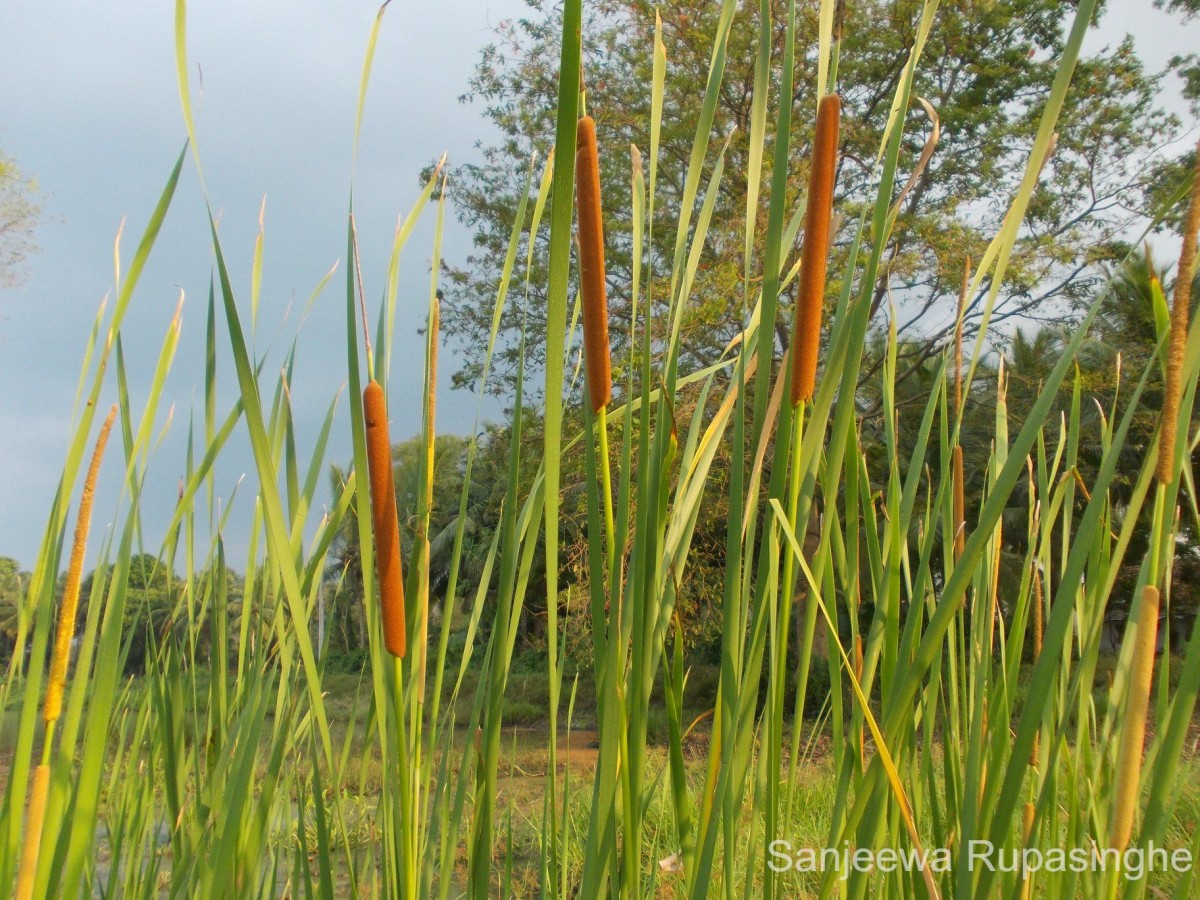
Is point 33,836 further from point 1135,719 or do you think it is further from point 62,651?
point 1135,719

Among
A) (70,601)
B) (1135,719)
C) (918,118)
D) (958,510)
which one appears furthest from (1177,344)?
(918,118)

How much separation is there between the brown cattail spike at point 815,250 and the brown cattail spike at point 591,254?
0.24ft

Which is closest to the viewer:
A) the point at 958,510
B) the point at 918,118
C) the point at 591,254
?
the point at 591,254

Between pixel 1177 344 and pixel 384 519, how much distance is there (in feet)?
1.05

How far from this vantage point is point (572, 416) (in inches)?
294

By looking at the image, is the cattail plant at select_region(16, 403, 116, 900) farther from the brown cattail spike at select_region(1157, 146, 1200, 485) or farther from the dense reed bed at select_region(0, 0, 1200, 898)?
the brown cattail spike at select_region(1157, 146, 1200, 485)

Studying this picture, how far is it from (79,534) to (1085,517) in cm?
41

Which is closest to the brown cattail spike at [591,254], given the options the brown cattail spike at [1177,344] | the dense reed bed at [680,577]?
the dense reed bed at [680,577]

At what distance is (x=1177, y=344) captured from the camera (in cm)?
35

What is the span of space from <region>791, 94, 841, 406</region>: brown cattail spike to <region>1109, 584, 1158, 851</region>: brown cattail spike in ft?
0.52

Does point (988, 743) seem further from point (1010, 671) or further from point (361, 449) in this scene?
point (361, 449)

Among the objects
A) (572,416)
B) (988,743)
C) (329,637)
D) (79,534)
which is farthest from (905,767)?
(572,416)

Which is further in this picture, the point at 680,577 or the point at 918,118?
the point at 918,118

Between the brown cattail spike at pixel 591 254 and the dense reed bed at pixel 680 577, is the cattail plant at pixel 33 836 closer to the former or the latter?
the dense reed bed at pixel 680 577
